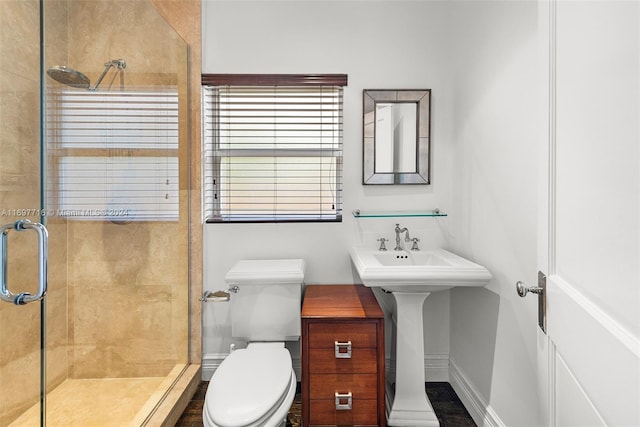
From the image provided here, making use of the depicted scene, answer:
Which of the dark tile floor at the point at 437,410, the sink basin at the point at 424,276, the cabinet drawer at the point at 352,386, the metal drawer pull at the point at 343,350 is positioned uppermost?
the sink basin at the point at 424,276

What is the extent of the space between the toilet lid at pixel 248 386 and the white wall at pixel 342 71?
0.60m

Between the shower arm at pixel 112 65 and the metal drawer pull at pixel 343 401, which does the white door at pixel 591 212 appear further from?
the shower arm at pixel 112 65

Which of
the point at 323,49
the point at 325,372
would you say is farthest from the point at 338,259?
the point at 323,49

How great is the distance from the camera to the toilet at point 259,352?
1.27 meters

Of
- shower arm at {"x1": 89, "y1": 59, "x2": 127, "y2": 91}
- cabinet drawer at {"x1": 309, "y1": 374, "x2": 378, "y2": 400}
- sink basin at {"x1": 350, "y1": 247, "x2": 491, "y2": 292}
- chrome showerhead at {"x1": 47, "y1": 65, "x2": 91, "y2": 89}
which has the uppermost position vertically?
shower arm at {"x1": 89, "y1": 59, "x2": 127, "y2": 91}

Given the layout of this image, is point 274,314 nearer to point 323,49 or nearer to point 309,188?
point 309,188

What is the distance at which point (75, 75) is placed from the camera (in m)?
1.58

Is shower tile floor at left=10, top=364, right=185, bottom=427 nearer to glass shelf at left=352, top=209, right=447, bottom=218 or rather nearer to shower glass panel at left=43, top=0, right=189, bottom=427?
shower glass panel at left=43, top=0, right=189, bottom=427

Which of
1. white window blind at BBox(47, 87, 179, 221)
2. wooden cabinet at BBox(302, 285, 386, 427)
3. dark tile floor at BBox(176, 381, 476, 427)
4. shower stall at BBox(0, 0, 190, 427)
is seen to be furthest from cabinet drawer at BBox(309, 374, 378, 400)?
white window blind at BBox(47, 87, 179, 221)

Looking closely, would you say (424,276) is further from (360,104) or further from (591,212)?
(360,104)

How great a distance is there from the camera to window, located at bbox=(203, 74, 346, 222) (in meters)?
2.12

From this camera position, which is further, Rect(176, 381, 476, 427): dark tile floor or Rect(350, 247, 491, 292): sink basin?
Rect(176, 381, 476, 427): dark tile floor

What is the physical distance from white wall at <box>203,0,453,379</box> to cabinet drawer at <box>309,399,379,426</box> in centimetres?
69

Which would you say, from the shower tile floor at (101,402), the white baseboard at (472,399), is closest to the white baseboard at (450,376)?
the white baseboard at (472,399)
